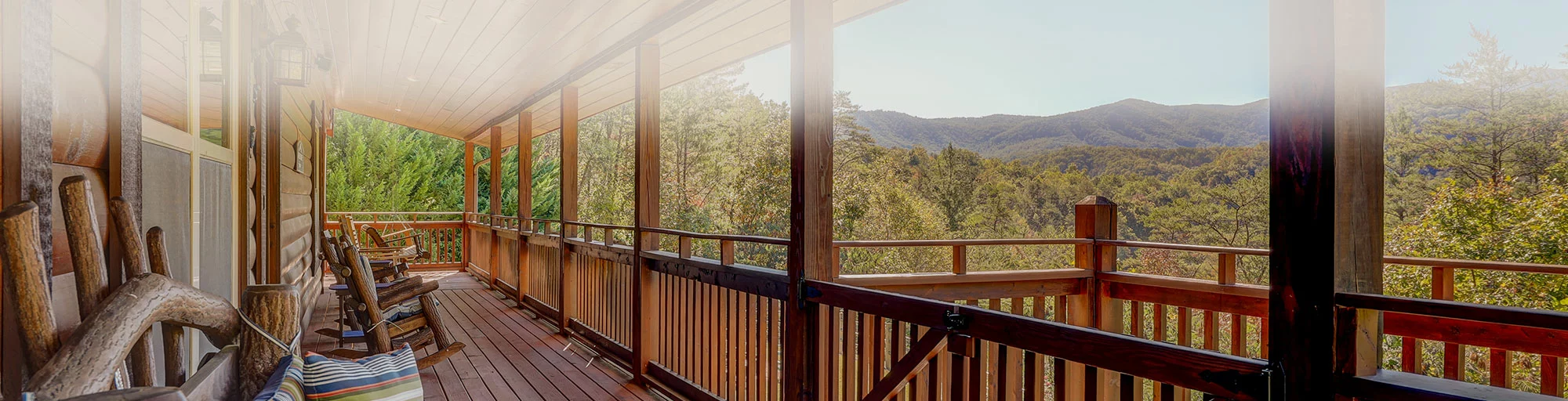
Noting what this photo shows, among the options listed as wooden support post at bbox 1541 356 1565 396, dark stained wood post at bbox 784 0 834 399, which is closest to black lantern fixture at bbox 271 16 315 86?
dark stained wood post at bbox 784 0 834 399

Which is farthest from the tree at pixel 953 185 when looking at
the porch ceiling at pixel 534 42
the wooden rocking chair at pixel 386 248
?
the porch ceiling at pixel 534 42

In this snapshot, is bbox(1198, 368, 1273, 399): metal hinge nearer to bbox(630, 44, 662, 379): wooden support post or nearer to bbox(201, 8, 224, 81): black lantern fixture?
bbox(201, 8, 224, 81): black lantern fixture

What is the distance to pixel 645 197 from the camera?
4.18m

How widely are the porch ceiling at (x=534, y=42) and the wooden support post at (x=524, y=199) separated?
373 mm

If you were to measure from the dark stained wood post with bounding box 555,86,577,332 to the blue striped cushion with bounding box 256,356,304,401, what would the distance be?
443 cm

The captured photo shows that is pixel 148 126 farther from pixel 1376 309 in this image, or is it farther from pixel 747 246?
pixel 747 246

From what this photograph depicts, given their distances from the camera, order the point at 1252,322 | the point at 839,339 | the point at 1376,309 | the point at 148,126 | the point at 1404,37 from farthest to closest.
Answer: the point at 1404,37 < the point at 1252,322 < the point at 839,339 < the point at 148,126 < the point at 1376,309

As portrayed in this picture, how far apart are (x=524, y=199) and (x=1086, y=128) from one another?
18.5 m

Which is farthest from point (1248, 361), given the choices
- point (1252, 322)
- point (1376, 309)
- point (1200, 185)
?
point (1200, 185)

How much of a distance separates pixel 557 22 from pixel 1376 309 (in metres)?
3.54

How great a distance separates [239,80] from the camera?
8.88ft

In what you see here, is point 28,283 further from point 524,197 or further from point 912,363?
point 524,197

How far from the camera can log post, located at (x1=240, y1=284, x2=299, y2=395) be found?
106 centimetres

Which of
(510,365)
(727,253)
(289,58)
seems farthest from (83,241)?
(510,365)
